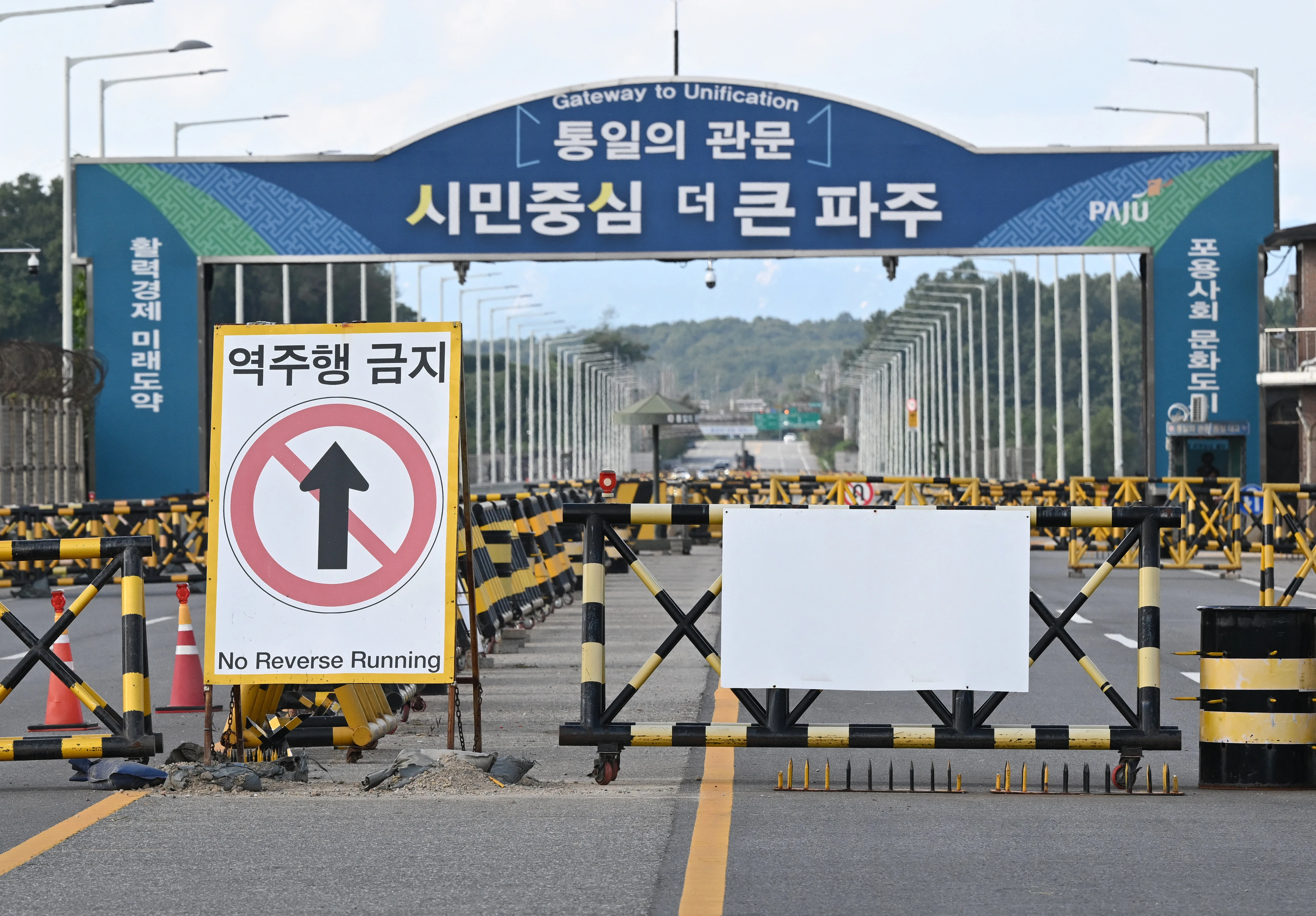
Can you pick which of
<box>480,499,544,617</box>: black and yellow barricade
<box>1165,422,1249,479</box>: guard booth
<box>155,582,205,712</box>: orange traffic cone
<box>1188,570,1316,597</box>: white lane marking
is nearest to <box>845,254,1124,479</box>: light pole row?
<box>1165,422,1249,479</box>: guard booth

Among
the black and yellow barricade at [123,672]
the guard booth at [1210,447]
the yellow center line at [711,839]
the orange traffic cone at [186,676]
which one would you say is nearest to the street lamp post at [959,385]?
the guard booth at [1210,447]

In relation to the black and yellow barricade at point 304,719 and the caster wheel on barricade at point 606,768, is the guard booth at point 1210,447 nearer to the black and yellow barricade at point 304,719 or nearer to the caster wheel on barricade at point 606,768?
the black and yellow barricade at point 304,719

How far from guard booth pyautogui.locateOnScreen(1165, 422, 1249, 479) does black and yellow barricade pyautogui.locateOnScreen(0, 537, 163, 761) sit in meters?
24.4

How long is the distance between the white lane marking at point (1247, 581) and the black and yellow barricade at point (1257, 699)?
12.1 m

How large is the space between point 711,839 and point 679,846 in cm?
17

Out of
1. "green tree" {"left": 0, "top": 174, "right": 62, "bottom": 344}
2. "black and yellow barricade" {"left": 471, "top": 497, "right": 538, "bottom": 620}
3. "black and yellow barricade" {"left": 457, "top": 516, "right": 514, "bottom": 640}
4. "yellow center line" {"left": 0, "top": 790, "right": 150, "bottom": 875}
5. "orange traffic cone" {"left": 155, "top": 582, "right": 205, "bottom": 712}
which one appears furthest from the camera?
"green tree" {"left": 0, "top": 174, "right": 62, "bottom": 344}

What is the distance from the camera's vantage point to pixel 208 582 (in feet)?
26.8

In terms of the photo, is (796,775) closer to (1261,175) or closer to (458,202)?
(458,202)

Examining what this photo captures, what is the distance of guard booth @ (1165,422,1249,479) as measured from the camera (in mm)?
30234

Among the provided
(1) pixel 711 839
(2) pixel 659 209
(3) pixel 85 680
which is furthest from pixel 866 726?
(2) pixel 659 209

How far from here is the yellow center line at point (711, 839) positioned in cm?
570

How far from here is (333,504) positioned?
8.17 metres

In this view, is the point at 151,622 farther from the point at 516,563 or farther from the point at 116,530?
the point at 116,530

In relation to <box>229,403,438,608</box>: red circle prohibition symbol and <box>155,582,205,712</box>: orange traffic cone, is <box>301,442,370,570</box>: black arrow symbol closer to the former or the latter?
<box>229,403,438,608</box>: red circle prohibition symbol
